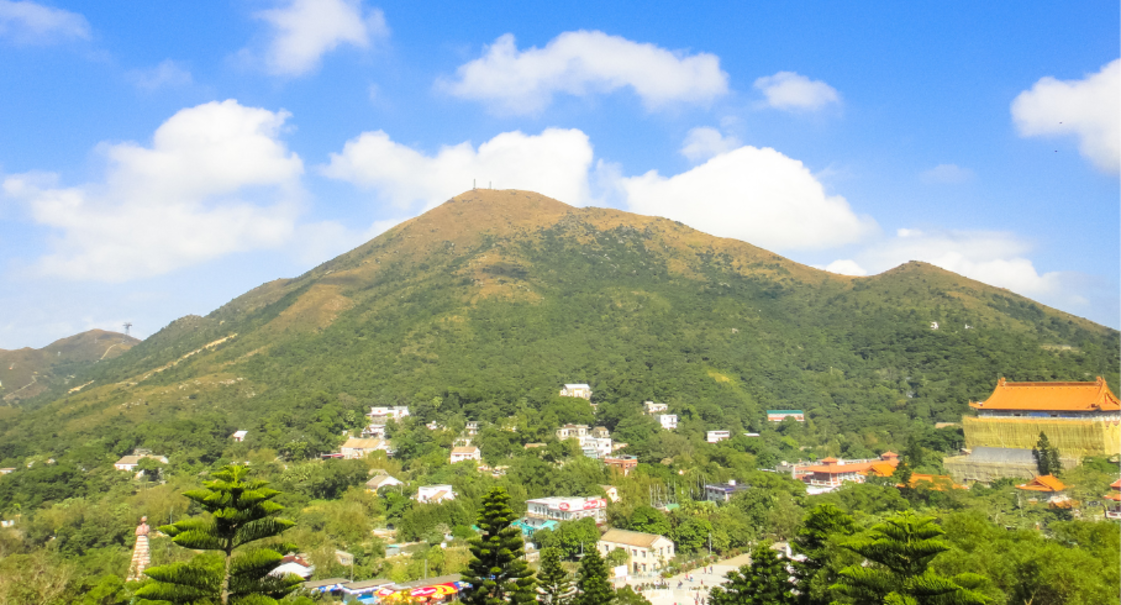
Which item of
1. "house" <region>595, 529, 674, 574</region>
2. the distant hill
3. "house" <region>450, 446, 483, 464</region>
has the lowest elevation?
"house" <region>595, 529, 674, 574</region>

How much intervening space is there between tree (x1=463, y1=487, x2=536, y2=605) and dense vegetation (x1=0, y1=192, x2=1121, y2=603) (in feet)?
Answer: 21.9

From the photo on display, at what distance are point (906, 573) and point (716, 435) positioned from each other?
47648 mm

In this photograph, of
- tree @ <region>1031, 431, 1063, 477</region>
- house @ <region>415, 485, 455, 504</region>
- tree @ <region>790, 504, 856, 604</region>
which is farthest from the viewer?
tree @ <region>1031, 431, 1063, 477</region>

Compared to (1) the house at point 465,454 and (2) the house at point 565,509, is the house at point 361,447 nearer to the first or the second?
(1) the house at point 465,454

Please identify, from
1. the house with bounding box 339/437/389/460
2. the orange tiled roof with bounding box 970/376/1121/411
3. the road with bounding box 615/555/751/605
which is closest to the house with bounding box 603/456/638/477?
the road with bounding box 615/555/751/605

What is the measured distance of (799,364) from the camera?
7838 cm

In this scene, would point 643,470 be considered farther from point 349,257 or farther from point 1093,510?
point 349,257

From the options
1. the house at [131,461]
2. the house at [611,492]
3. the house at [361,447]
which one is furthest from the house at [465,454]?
the house at [131,461]

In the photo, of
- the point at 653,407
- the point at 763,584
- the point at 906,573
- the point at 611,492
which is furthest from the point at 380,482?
the point at 906,573

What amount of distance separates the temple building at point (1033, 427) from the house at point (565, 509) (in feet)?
83.6

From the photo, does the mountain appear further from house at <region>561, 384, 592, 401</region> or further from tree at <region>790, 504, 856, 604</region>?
tree at <region>790, 504, 856, 604</region>

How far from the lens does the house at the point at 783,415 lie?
216ft

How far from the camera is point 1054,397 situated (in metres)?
49.2

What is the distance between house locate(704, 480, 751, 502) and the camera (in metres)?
44.7
